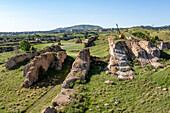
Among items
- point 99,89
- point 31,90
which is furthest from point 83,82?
point 31,90

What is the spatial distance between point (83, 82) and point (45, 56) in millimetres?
18101

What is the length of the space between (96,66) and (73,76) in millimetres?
10496

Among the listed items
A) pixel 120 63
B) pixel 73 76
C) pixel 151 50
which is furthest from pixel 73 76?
pixel 151 50

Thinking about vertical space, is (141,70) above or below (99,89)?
above

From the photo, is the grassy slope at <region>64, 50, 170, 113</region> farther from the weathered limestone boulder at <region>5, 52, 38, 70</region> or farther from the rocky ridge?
the weathered limestone boulder at <region>5, 52, 38, 70</region>

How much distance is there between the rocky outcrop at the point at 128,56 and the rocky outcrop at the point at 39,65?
16391mm

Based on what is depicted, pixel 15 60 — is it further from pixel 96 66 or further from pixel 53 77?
pixel 96 66

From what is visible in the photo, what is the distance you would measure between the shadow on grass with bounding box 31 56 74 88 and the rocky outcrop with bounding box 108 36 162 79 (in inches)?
540

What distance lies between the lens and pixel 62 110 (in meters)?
20.9

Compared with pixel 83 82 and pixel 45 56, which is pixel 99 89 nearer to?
pixel 83 82

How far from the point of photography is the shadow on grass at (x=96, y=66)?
35125mm

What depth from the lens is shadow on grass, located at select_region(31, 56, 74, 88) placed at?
3697 centimetres

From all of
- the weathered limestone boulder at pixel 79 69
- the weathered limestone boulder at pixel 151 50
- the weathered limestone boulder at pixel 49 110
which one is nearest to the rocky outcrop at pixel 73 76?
the weathered limestone boulder at pixel 79 69

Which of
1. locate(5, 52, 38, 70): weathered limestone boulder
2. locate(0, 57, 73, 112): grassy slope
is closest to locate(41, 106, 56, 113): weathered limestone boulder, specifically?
locate(0, 57, 73, 112): grassy slope
